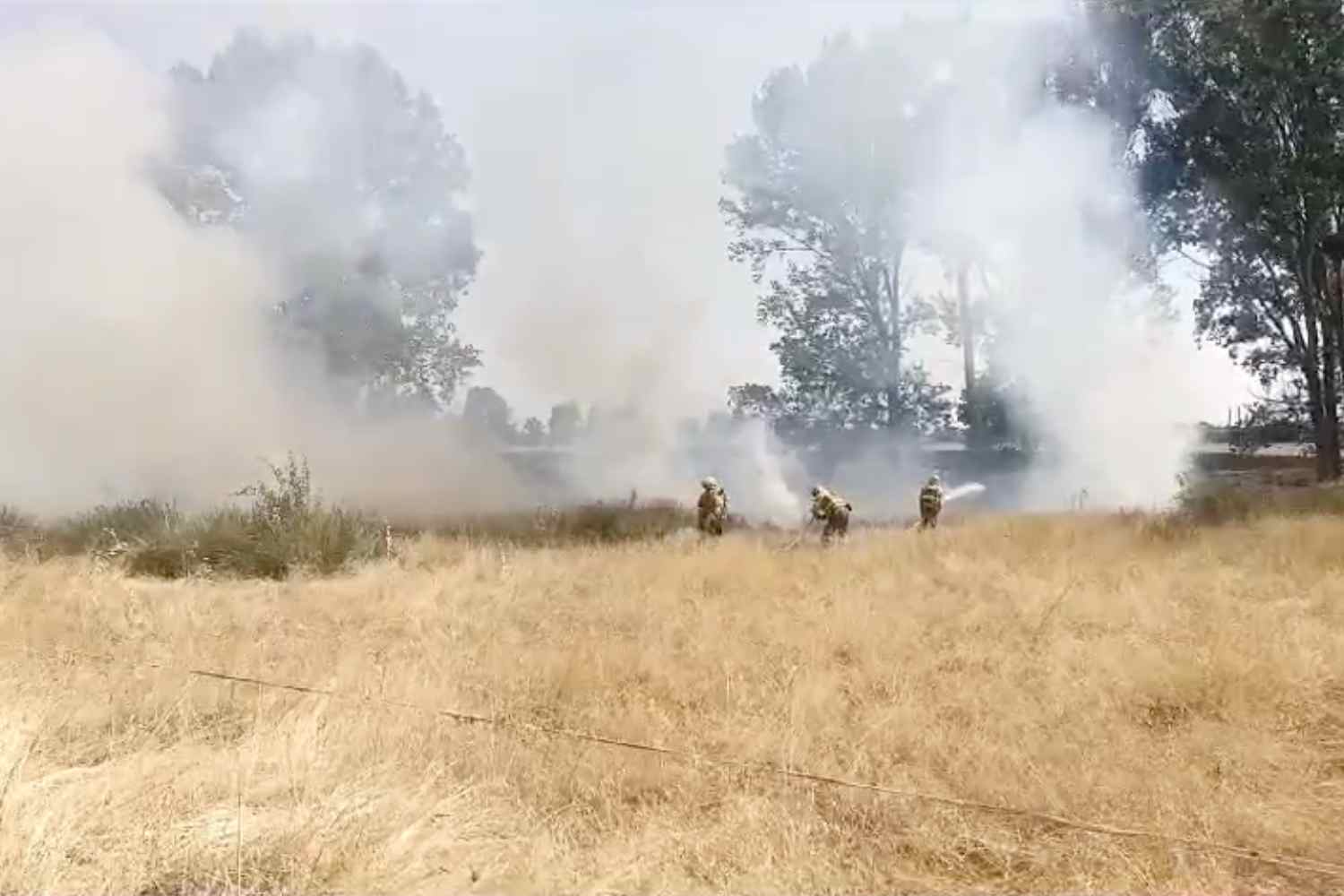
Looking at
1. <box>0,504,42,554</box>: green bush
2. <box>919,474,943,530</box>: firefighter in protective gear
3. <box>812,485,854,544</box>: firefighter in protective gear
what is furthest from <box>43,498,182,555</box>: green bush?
<box>919,474,943,530</box>: firefighter in protective gear

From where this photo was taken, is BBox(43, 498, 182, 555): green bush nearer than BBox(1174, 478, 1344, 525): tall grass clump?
Yes

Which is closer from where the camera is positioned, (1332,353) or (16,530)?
(16,530)

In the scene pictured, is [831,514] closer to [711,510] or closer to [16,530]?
[711,510]

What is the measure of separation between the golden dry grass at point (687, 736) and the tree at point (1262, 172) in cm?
804

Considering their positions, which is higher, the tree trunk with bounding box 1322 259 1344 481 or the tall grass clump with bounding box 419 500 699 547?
the tree trunk with bounding box 1322 259 1344 481

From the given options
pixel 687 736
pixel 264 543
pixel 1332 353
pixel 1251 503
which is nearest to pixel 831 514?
pixel 1251 503

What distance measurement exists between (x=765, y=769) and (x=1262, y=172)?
14.6 metres

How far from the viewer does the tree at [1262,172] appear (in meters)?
14.5

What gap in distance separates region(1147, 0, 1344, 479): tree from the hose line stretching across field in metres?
13.4

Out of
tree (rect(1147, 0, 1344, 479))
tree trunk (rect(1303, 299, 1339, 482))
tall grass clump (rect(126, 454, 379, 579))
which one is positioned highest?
tree (rect(1147, 0, 1344, 479))

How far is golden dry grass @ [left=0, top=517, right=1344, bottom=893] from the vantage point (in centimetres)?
336

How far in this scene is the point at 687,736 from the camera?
4.73 meters

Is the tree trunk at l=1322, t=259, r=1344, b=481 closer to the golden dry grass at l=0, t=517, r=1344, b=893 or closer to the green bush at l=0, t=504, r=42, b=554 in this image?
the golden dry grass at l=0, t=517, r=1344, b=893

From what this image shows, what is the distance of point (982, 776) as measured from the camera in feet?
13.5
